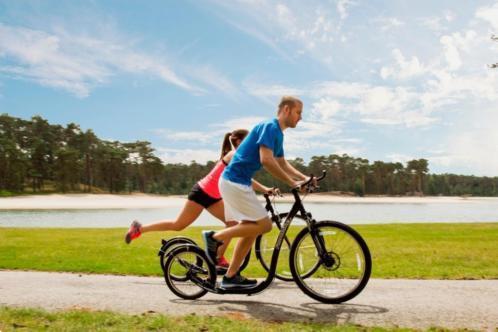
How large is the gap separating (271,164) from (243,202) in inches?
22.7

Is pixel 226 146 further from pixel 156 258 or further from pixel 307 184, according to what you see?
pixel 156 258

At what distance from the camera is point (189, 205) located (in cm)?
700

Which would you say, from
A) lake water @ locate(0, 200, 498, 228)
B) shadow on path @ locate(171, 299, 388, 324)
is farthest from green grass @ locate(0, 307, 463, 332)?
lake water @ locate(0, 200, 498, 228)

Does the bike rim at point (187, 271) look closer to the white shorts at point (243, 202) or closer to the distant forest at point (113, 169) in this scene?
the white shorts at point (243, 202)

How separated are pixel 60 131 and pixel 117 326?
367ft

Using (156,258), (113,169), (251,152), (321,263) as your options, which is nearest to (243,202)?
(251,152)

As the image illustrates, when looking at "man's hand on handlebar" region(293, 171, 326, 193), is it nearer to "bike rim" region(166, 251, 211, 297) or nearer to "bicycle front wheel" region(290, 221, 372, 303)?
"bicycle front wheel" region(290, 221, 372, 303)

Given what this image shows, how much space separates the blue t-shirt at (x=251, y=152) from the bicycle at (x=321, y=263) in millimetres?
534

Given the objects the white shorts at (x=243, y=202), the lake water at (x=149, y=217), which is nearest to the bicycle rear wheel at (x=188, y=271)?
the white shorts at (x=243, y=202)

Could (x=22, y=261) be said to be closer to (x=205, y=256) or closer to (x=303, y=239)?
(x=205, y=256)

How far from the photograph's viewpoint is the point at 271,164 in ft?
16.8

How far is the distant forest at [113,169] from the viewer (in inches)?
3780

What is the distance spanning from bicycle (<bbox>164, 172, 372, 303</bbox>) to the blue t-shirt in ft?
1.75

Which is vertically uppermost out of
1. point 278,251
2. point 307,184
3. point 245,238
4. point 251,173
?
point 251,173
